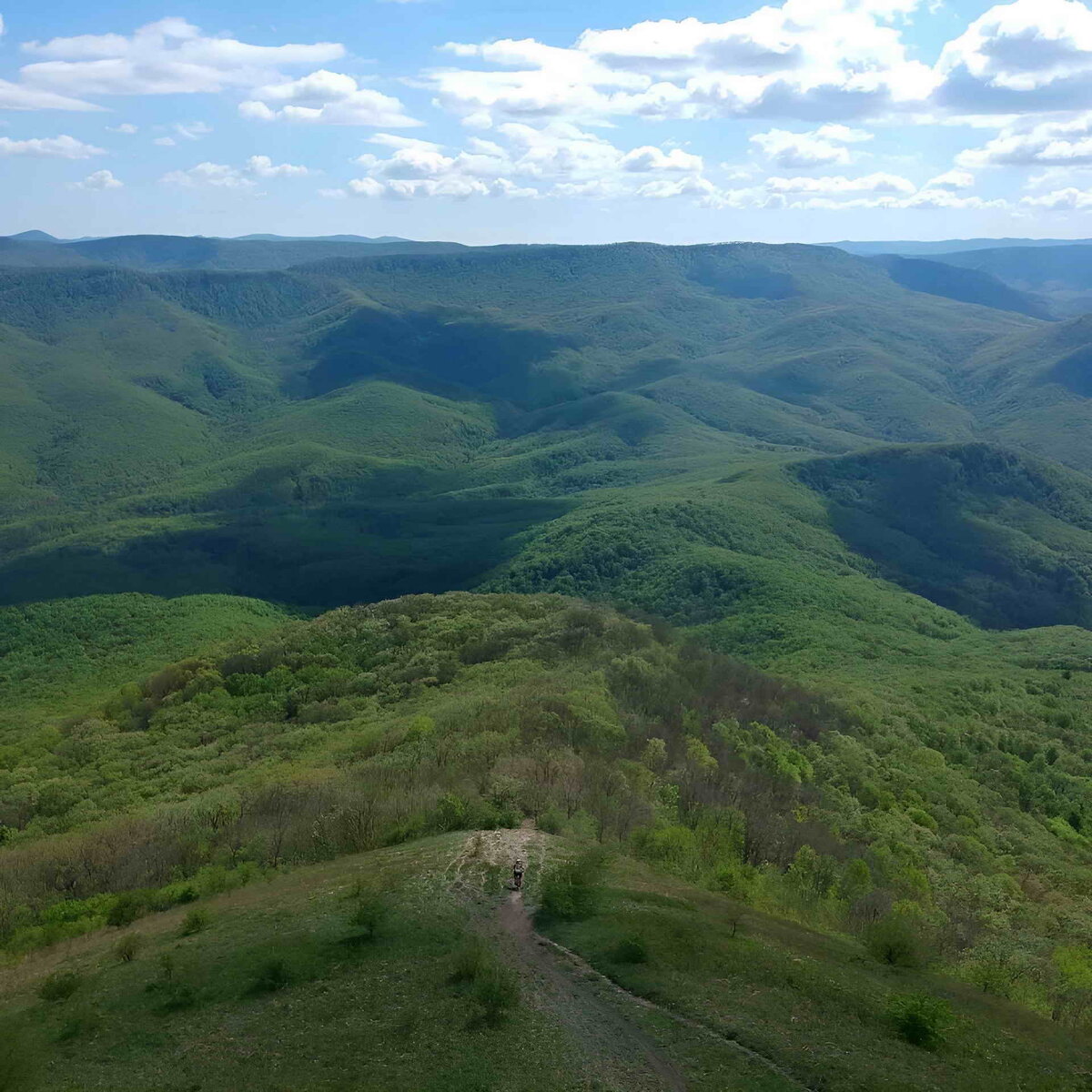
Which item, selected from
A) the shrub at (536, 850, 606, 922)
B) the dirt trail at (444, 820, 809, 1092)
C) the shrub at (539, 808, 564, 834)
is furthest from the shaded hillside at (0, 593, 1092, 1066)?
the dirt trail at (444, 820, 809, 1092)

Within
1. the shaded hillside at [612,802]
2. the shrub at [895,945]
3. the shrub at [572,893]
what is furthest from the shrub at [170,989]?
the shrub at [895,945]

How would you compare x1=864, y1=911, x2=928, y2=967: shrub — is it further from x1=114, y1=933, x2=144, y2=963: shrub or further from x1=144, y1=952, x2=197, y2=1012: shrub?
x1=114, y1=933, x2=144, y2=963: shrub

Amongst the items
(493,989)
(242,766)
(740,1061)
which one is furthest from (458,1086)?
(242,766)

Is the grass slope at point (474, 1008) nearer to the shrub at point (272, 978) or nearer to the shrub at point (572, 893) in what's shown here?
the shrub at point (272, 978)

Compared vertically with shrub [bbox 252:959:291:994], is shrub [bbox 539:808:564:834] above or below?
below

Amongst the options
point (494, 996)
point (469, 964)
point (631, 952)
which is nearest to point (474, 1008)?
point (494, 996)

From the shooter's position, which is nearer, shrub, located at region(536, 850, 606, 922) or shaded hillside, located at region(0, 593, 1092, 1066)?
shrub, located at region(536, 850, 606, 922)

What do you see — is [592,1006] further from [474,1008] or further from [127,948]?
[127,948]
